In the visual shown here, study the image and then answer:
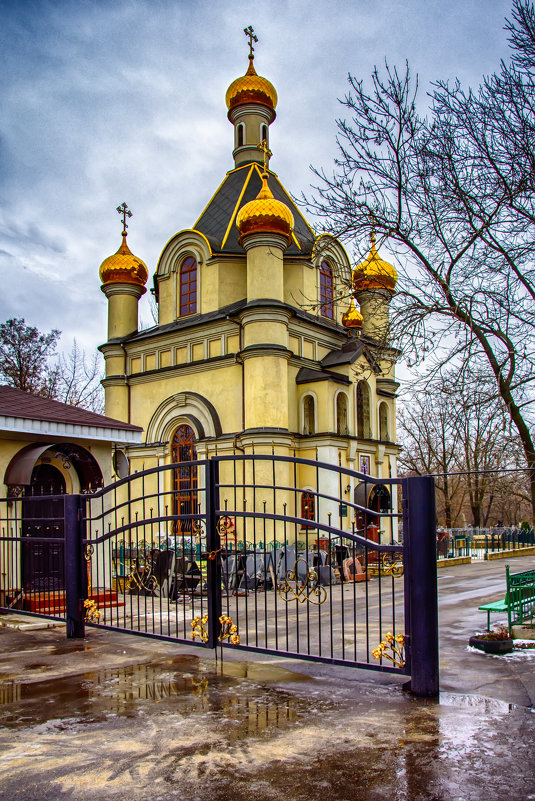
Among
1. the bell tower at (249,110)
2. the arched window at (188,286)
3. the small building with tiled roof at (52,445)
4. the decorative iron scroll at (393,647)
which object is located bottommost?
the decorative iron scroll at (393,647)

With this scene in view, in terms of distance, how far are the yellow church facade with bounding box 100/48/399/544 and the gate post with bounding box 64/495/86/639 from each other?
451 inches

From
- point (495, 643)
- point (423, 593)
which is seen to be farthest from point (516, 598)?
point (423, 593)

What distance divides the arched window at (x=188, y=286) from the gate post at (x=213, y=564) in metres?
17.9

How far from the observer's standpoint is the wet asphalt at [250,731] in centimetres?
389

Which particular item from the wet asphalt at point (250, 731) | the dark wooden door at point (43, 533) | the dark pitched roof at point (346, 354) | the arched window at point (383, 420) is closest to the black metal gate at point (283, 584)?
the wet asphalt at point (250, 731)

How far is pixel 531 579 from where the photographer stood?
1035 centimetres

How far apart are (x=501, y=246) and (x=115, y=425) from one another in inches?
301

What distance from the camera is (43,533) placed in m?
12.1

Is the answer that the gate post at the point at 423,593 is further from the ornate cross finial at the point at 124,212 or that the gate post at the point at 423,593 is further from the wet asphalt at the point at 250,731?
the ornate cross finial at the point at 124,212

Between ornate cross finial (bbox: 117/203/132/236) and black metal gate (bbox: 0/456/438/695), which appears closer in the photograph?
black metal gate (bbox: 0/456/438/695)

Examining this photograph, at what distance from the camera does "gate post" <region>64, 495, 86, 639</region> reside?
334 inches

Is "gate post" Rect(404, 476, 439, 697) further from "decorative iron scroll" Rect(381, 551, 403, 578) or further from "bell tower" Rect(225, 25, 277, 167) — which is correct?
"bell tower" Rect(225, 25, 277, 167)

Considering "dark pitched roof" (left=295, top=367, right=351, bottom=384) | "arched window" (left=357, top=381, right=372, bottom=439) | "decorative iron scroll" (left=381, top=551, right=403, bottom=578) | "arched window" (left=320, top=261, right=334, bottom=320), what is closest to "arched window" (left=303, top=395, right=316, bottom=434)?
"dark pitched roof" (left=295, top=367, right=351, bottom=384)

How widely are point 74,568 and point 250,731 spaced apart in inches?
175
